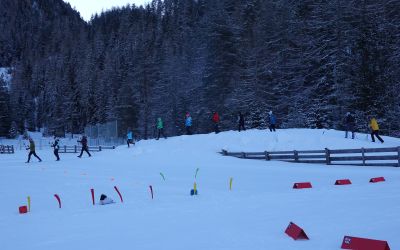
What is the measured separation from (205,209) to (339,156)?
11.7 m

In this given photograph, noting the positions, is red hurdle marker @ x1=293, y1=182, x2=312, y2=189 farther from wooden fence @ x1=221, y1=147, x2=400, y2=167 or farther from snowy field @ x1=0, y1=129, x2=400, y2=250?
wooden fence @ x1=221, y1=147, x2=400, y2=167

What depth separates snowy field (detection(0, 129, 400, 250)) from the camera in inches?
239

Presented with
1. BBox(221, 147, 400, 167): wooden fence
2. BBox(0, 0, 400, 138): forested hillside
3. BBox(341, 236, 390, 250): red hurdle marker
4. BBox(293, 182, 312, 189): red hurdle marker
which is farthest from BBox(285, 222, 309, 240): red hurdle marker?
BBox(0, 0, 400, 138): forested hillside

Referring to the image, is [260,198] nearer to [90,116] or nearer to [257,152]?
[257,152]

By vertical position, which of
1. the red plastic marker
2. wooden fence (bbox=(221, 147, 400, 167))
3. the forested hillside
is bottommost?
the red plastic marker

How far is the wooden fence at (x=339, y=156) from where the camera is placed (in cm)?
1598

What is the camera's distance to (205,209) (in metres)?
8.78

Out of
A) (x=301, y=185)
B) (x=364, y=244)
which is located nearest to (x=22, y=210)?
(x=301, y=185)

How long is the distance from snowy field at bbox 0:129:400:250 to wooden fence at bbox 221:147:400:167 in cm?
75

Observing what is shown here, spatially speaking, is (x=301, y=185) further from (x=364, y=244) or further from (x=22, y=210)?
(x=22, y=210)

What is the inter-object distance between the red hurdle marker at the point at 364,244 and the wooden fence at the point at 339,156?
1178cm

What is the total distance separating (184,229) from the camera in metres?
6.84

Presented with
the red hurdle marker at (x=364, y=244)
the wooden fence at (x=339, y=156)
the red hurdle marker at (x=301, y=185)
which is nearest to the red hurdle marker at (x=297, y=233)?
the red hurdle marker at (x=364, y=244)

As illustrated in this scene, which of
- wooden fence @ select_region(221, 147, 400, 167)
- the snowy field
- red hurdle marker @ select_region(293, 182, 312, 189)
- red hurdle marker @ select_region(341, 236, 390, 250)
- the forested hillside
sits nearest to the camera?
red hurdle marker @ select_region(341, 236, 390, 250)
